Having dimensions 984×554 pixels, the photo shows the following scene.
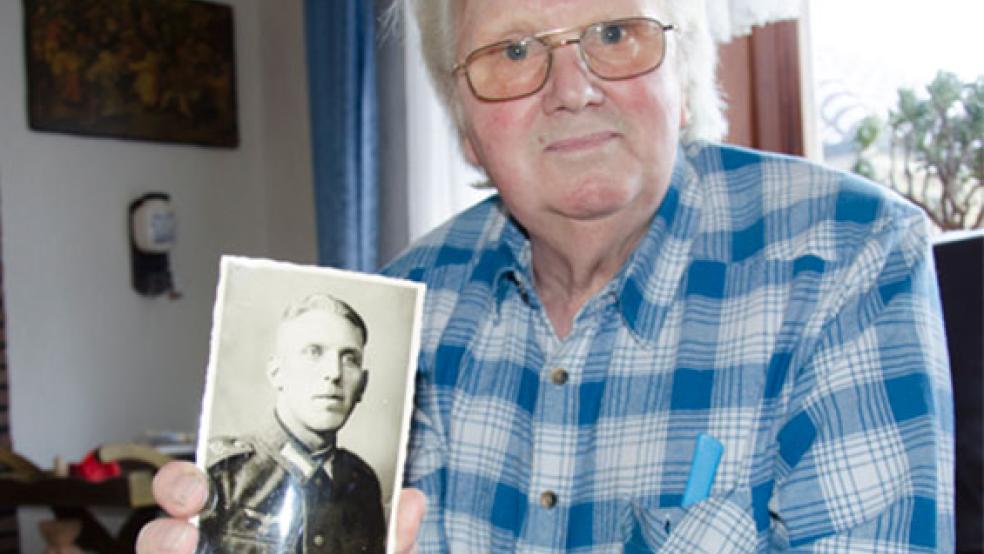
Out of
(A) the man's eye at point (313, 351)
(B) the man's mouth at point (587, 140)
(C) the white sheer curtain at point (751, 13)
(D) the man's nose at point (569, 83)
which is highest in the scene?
(C) the white sheer curtain at point (751, 13)

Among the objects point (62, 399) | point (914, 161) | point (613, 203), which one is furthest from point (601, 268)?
point (62, 399)

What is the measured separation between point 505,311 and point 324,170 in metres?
2.01

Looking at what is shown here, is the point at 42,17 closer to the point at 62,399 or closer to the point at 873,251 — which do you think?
the point at 62,399

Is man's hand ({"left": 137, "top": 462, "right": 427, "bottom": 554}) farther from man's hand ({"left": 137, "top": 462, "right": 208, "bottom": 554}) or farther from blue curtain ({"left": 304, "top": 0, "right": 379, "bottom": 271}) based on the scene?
blue curtain ({"left": 304, "top": 0, "right": 379, "bottom": 271})

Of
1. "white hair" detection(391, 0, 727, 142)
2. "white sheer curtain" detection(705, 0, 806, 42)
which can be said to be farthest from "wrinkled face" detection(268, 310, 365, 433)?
"white sheer curtain" detection(705, 0, 806, 42)

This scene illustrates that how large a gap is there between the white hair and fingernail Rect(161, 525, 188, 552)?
2.07ft

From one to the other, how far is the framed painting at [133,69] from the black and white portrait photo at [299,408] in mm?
2860

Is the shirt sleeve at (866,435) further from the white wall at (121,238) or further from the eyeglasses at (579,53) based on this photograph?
the white wall at (121,238)

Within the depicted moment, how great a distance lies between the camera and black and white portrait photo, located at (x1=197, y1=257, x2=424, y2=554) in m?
0.82

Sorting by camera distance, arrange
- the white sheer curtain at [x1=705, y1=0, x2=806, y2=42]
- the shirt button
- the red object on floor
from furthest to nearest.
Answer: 1. the red object on floor
2. the white sheer curtain at [x1=705, y1=0, x2=806, y2=42]
3. the shirt button

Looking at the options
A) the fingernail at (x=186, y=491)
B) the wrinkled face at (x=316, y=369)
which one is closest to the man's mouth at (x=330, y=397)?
the wrinkled face at (x=316, y=369)

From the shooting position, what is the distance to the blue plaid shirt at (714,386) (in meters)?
0.96

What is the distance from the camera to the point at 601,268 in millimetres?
1221

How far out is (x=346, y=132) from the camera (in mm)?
3109
